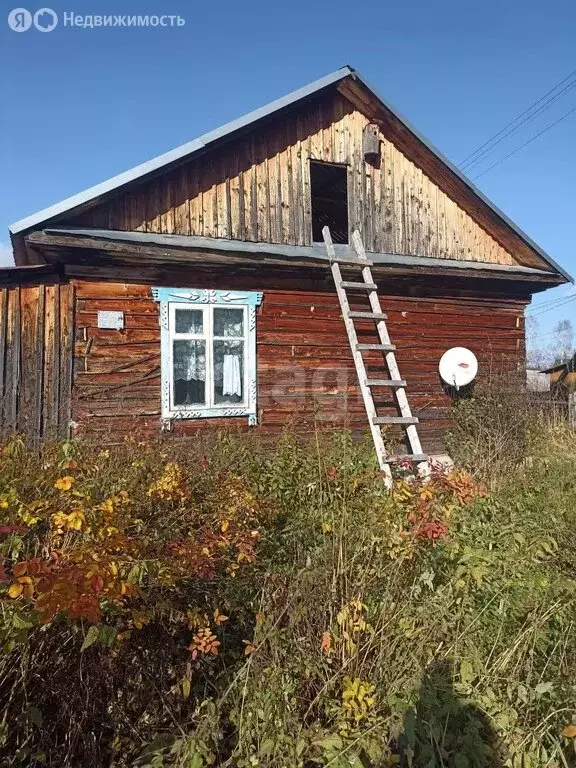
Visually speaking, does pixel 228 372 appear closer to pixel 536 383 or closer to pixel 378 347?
pixel 378 347

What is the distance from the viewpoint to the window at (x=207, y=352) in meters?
6.69

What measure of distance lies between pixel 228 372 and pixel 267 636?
4914 millimetres

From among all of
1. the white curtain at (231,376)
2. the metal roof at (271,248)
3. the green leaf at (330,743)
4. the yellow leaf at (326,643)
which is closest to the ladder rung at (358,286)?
→ the metal roof at (271,248)

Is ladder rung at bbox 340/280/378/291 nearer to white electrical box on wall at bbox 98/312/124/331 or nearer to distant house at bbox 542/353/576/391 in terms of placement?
white electrical box on wall at bbox 98/312/124/331

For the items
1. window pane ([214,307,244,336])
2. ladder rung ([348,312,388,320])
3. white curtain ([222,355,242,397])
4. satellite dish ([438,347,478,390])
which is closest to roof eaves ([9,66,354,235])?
window pane ([214,307,244,336])

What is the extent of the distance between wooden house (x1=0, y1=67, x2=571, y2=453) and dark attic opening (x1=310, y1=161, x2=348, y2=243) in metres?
0.20

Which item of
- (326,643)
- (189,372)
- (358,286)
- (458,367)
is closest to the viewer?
(326,643)

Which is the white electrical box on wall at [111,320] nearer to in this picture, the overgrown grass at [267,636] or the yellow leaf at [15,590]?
the overgrown grass at [267,636]

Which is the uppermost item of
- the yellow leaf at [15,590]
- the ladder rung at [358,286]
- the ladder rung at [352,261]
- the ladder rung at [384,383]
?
the ladder rung at [352,261]

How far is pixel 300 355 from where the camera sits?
7.45 metres

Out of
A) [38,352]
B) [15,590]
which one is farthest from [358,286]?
[15,590]

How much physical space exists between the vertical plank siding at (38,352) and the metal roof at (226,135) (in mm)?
870

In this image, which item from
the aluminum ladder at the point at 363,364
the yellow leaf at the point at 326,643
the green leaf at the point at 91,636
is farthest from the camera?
the aluminum ladder at the point at 363,364

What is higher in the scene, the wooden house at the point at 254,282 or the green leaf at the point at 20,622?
the wooden house at the point at 254,282
